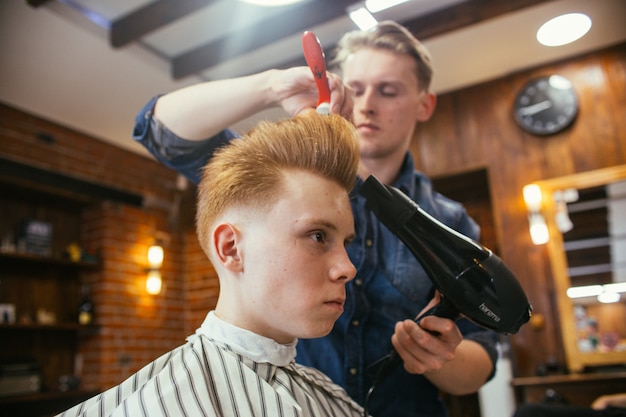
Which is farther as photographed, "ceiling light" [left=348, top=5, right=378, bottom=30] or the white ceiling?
the white ceiling

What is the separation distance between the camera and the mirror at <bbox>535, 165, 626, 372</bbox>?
3.21 meters

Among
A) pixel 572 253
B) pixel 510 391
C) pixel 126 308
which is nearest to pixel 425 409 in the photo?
pixel 510 391

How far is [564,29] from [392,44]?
266 cm

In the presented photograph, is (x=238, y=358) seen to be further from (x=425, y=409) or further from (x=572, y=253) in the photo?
(x=572, y=253)

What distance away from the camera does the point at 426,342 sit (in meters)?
0.86

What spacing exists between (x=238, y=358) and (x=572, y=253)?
3.24m

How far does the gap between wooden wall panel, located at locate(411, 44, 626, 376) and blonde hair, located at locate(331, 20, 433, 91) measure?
107 inches

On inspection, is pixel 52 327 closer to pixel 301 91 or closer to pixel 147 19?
pixel 147 19

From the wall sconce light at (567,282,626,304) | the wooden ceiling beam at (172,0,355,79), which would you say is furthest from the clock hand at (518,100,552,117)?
the wooden ceiling beam at (172,0,355,79)

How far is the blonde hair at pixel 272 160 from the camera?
80 centimetres

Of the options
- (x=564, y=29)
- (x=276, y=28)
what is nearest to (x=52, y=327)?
(x=276, y=28)

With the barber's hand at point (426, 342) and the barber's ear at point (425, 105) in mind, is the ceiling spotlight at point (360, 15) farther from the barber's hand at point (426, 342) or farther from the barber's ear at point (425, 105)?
the barber's hand at point (426, 342)

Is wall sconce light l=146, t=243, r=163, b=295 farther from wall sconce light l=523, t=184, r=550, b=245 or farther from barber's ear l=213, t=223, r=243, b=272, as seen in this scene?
barber's ear l=213, t=223, r=243, b=272

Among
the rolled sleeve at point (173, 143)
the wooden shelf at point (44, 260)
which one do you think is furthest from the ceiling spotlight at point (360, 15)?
the wooden shelf at point (44, 260)
